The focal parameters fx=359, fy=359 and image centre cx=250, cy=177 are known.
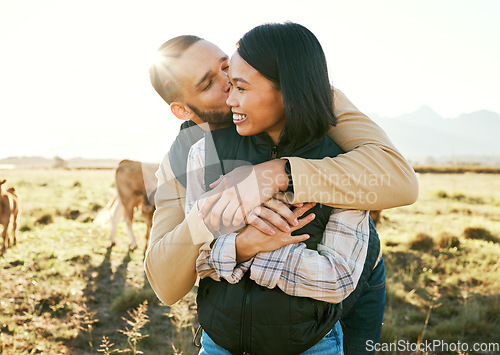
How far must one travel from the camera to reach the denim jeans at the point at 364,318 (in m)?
1.84

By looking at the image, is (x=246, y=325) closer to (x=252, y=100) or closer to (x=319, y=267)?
(x=319, y=267)

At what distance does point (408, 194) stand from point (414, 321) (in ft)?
13.4

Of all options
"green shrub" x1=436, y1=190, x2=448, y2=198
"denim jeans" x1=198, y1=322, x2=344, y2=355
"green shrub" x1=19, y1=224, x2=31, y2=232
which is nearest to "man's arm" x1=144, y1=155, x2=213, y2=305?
"denim jeans" x1=198, y1=322, x2=344, y2=355

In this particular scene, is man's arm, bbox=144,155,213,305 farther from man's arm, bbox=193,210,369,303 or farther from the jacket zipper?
the jacket zipper

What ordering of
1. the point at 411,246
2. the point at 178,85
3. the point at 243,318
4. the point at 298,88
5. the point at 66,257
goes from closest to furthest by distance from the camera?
the point at 243,318 < the point at 298,88 < the point at 178,85 < the point at 66,257 < the point at 411,246

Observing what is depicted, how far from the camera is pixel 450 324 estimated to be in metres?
4.46

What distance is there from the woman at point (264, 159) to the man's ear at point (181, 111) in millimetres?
630

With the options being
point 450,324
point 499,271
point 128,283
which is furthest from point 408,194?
point 499,271

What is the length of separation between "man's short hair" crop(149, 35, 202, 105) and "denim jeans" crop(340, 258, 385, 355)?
1.53 metres

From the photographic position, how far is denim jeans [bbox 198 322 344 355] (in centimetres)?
140

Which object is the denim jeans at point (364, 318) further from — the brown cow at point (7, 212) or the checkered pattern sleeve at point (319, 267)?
the brown cow at point (7, 212)

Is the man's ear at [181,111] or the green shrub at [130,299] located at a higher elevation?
the man's ear at [181,111]

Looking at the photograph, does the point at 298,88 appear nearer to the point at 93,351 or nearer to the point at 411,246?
the point at 93,351

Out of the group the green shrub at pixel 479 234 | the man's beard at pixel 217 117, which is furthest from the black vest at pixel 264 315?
the green shrub at pixel 479 234
